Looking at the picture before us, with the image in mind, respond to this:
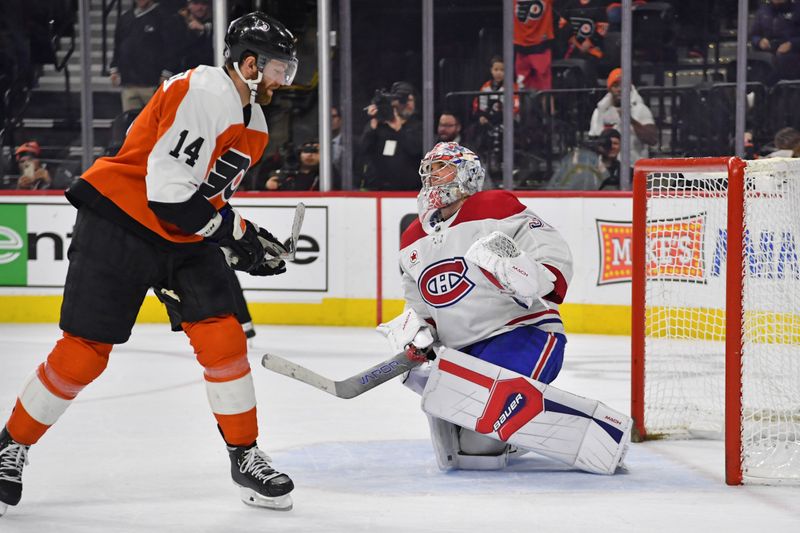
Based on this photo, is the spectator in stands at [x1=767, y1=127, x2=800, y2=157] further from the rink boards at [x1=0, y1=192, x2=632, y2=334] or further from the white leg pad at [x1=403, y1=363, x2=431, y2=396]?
the white leg pad at [x1=403, y1=363, x2=431, y2=396]

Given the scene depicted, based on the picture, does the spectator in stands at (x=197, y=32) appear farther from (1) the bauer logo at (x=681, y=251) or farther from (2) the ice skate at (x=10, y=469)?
(2) the ice skate at (x=10, y=469)

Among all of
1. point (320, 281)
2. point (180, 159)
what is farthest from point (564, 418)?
point (320, 281)

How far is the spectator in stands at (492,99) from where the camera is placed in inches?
276

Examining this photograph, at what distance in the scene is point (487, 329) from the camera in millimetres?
3168

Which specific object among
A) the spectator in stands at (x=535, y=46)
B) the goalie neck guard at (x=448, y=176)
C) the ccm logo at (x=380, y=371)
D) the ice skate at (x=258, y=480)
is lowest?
the ice skate at (x=258, y=480)

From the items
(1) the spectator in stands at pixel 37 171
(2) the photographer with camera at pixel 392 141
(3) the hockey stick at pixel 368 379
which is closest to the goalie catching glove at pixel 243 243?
(3) the hockey stick at pixel 368 379

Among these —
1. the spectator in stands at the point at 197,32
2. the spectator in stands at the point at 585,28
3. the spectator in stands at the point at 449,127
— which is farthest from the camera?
the spectator in stands at the point at 197,32

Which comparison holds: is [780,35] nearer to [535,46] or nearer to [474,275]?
[535,46]

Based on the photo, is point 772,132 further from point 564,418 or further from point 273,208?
point 564,418

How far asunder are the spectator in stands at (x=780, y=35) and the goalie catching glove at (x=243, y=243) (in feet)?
14.5

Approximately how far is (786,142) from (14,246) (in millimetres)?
4239

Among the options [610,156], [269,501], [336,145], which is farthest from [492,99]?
[269,501]

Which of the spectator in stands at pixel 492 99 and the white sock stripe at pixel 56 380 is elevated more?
the spectator in stands at pixel 492 99

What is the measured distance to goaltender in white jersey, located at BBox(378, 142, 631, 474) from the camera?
3000 mm
